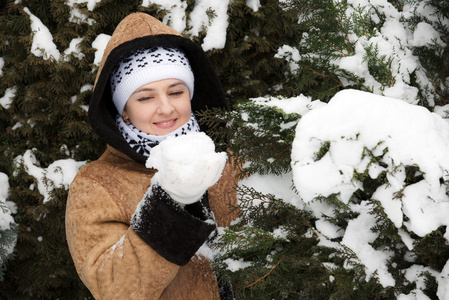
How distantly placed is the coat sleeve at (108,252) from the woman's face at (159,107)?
1.22 feet

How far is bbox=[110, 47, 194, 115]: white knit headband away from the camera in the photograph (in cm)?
204

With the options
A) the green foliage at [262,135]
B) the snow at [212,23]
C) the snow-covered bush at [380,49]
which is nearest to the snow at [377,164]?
the green foliage at [262,135]

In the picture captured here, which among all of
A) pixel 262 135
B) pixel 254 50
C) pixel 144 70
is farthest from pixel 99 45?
pixel 262 135

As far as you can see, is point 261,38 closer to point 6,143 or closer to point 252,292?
point 6,143

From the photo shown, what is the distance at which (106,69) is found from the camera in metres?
2.07

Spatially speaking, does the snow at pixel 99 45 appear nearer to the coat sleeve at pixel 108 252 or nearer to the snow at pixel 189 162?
the coat sleeve at pixel 108 252

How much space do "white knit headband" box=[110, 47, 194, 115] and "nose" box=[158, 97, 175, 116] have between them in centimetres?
10

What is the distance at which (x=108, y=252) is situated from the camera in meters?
1.72

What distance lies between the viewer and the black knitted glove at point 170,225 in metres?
1.47

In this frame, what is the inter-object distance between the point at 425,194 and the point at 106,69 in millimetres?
1597

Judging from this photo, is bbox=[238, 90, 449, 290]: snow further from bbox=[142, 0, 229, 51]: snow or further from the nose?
bbox=[142, 0, 229, 51]: snow

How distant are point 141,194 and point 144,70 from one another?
1.90ft

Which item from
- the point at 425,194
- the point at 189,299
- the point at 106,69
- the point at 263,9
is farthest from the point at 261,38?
the point at 425,194

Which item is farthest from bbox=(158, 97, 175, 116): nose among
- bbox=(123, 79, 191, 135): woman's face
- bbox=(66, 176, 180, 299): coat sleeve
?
bbox=(66, 176, 180, 299): coat sleeve
